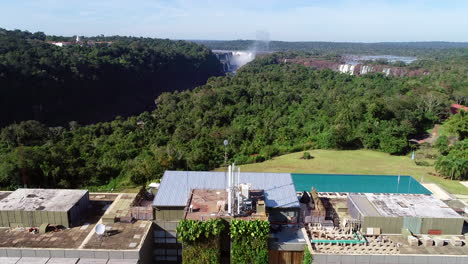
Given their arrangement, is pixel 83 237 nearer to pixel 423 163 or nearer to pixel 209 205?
pixel 209 205

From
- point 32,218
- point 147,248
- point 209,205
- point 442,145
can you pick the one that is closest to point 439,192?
point 209,205

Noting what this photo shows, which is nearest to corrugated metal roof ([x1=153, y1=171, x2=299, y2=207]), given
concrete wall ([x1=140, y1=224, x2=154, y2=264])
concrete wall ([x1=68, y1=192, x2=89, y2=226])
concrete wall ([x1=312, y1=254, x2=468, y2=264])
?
concrete wall ([x1=140, y1=224, x2=154, y2=264])

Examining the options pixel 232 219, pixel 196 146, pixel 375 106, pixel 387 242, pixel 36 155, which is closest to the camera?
pixel 232 219

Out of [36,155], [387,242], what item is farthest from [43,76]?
[387,242]

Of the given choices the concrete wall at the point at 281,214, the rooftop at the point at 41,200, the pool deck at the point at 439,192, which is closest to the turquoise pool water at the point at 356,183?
the pool deck at the point at 439,192

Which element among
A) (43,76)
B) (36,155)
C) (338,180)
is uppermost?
(43,76)

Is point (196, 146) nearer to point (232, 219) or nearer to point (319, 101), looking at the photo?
point (232, 219)
